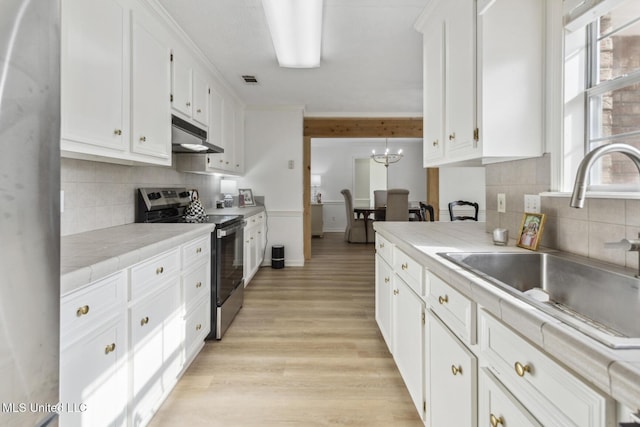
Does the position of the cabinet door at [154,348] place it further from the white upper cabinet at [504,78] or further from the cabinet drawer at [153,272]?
the white upper cabinet at [504,78]

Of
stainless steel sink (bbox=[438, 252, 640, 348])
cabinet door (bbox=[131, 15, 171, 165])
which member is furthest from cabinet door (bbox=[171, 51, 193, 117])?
stainless steel sink (bbox=[438, 252, 640, 348])

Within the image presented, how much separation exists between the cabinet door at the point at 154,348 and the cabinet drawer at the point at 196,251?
167 mm

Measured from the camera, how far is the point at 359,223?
7273 mm

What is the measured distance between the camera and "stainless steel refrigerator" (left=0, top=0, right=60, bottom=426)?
1.59 ft

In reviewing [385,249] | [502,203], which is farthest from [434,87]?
[385,249]

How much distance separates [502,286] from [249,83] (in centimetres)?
366

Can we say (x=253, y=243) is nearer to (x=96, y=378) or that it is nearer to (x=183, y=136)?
(x=183, y=136)

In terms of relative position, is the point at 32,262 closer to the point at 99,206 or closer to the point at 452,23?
the point at 99,206

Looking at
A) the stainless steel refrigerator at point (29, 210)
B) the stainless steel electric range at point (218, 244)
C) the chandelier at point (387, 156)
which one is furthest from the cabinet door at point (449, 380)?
the chandelier at point (387, 156)

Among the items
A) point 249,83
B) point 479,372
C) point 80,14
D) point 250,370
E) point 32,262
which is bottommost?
point 250,370

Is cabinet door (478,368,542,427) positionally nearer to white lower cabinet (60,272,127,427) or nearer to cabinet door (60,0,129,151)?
white lower cabinet (60,272,127,427)

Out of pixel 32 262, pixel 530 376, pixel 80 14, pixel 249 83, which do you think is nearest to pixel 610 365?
pixel 530 376

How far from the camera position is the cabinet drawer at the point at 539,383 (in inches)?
22.1

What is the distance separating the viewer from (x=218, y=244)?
2.45 metres
